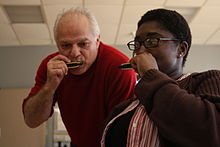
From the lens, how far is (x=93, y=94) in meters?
1.16

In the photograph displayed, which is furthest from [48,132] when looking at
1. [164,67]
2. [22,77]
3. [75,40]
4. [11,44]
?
[164,67]

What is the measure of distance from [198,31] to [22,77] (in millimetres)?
2723

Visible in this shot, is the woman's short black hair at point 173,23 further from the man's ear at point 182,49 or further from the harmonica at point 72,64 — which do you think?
the harmonica at point 72,64

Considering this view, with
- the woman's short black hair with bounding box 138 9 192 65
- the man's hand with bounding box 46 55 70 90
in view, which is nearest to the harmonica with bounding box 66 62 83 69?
the man's hand with bounding box 46 55 70 90

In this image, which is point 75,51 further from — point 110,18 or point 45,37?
point 45,37

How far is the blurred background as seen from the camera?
11.0 feet

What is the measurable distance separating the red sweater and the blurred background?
219 centimetres

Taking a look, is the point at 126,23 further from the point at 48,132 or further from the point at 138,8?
the point at 48,132

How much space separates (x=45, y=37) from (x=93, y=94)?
329 centimetres

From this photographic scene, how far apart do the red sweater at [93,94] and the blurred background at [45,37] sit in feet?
7.20

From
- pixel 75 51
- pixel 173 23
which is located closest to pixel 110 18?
pixel 75 51

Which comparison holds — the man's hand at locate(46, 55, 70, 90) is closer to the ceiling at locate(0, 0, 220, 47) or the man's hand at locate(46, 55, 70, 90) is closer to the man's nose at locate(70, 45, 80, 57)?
the man's nose at locate(70, 45, 80, 57)

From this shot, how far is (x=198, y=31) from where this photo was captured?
4.18 meters

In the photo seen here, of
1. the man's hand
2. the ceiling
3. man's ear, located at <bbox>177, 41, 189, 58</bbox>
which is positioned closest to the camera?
man's ear, located at <bbox>177, 41, 189, 58</bbox>
